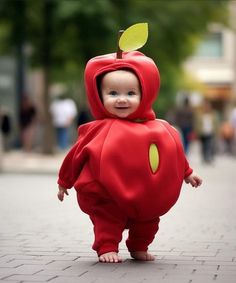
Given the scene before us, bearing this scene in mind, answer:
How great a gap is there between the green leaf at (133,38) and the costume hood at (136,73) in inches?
3.6

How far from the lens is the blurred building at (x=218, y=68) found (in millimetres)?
62906

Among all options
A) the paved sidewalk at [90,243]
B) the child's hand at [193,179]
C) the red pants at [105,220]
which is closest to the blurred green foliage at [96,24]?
the paved sidewalk at [90,243]

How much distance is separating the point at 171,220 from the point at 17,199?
3610mm

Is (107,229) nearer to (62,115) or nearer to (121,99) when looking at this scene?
(121,99)

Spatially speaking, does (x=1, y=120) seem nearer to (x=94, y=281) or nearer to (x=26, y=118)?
(x=26, y=118)

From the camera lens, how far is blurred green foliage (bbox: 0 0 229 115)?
888 inches

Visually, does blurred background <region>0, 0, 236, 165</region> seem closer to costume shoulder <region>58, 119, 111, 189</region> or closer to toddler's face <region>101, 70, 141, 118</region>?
costume shoulder <region>58, 119, 111, 189</region>

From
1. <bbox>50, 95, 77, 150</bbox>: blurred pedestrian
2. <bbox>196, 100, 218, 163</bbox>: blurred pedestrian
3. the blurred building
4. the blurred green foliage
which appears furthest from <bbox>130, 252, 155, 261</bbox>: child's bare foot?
the blurred building

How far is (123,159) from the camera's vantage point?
6738 mm

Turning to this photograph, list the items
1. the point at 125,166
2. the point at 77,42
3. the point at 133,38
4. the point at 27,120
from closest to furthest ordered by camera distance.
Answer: the point at 125,166 → the point at 133,38 → the point at 77,42 → the point at 27,120

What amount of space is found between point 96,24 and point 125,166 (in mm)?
16565

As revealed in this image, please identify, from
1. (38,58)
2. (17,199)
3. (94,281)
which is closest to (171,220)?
(17,199)

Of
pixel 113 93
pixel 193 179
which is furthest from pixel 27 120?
pixel 113 93

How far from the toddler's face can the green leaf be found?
0.21m
